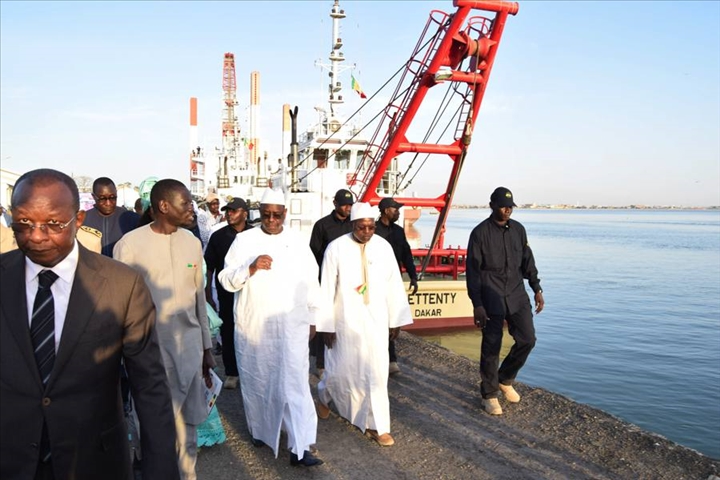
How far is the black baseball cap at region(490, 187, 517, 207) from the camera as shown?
15.3 ft

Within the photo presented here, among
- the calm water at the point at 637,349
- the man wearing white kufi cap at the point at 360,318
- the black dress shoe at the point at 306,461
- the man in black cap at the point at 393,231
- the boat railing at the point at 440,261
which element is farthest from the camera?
the boat railing at the point at 440,261

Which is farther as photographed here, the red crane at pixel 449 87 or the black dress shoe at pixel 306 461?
the red crane at pixel 449 87

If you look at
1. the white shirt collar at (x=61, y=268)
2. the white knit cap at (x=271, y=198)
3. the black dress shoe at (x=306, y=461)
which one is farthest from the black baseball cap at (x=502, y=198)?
the white shirt collar at (x=61, y=268)

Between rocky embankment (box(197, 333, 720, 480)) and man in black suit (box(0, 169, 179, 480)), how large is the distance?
2002 millimetres

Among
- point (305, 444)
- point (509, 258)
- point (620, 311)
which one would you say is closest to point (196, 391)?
point (305, 444)

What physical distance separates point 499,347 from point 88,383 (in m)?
3.76

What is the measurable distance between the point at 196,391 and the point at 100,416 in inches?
54.1

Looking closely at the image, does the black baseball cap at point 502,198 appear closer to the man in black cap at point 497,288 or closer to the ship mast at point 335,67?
the man in black cap at point 497,288

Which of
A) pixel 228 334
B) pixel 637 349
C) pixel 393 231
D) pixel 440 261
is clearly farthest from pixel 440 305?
pixel 228 334

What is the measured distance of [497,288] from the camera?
4750mm

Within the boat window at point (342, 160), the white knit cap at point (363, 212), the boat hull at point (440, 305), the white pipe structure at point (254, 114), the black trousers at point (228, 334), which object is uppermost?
the white pipe structure at point (254, 114)

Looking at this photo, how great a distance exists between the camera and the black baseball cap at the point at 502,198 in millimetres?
4664

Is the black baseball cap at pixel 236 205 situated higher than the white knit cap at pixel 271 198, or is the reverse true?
the white knit cap at pixel 271 198

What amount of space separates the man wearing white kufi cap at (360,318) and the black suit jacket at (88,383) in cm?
238
